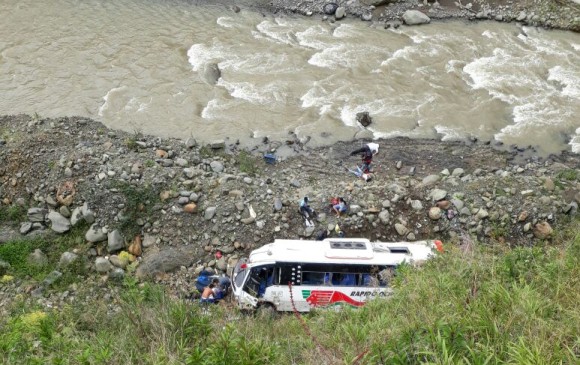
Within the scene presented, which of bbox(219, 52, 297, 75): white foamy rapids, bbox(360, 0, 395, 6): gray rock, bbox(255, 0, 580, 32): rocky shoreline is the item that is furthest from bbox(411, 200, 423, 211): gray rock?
bbox(360, 0, 395, 6): gray rock

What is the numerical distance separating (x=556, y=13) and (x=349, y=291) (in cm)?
2146

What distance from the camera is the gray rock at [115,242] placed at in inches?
530

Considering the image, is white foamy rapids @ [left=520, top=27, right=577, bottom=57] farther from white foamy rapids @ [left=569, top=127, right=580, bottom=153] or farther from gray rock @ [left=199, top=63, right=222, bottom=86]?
gray rock @ [left=199, top=63, right=222, bottom=86]

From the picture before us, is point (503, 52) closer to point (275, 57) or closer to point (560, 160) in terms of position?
point (560, 160)

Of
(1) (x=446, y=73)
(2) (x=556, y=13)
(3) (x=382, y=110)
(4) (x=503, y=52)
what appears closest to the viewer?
(3) (x=382, y=110)

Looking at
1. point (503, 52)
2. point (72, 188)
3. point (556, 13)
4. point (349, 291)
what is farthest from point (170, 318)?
point (556, 13)

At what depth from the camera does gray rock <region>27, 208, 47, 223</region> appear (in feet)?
46.4

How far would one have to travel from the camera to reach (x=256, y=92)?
20625mm

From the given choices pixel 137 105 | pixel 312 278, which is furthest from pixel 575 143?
pixel 137 105

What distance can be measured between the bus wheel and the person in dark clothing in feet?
20.6

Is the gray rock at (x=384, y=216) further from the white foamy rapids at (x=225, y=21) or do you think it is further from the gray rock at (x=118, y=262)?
the white foamy rapids at (x=225, y=21)

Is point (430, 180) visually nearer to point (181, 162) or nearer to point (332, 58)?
point (181, 162)

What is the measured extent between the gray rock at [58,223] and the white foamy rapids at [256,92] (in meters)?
8.80

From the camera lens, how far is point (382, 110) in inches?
775
